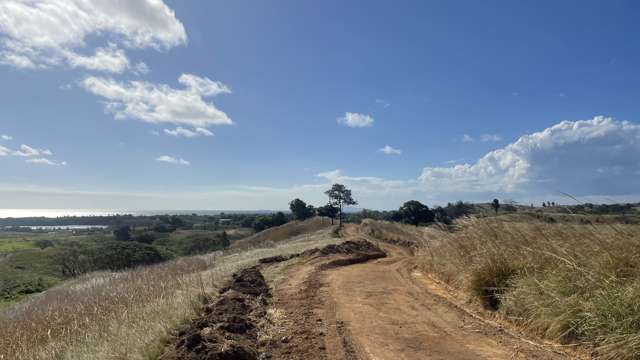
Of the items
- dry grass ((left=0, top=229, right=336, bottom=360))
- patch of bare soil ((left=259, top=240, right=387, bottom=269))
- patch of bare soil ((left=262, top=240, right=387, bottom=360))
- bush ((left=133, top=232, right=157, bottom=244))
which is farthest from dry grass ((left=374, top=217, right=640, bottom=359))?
bush ((left=133, top=232, right=157, bottom=244))

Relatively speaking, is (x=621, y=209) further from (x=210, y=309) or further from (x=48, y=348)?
(x=48, y=348)

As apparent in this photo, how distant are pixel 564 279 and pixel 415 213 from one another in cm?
4979

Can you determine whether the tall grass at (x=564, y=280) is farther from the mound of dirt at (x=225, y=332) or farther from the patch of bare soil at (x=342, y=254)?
the patch of bare soil at (x=342, y=254)

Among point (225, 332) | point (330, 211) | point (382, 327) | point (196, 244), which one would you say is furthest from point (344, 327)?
point (196, 244)

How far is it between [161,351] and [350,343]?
266 centimetres

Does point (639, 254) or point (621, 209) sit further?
point (621, 209)

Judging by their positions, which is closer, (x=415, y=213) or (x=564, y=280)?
(x=564, y=280)

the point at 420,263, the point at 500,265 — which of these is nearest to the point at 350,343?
the point at 500,265

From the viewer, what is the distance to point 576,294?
6812 mm

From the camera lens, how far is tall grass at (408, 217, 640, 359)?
5.91 meters

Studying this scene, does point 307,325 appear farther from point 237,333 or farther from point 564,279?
point 564,279

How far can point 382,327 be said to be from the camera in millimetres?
8055

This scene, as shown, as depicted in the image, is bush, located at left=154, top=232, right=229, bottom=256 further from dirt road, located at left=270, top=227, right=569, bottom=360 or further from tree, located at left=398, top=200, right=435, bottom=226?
dirt road, located at left=270, top=227, right=569, bottom=360

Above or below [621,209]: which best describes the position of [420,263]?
below
